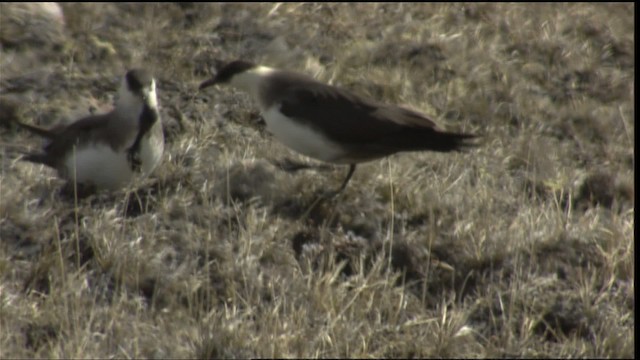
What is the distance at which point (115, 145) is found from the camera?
6160 millimetres

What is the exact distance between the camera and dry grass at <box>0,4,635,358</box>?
523cm

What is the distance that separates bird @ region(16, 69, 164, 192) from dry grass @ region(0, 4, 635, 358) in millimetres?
130

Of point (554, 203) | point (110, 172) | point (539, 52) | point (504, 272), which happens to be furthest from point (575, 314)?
point (539, 52)

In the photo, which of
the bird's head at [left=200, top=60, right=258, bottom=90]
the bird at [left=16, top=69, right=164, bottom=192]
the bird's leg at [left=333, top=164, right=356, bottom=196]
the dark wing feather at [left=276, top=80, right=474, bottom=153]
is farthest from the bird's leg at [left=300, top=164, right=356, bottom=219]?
the bird's head at [left=200, top=60, right=258, bottom=90]

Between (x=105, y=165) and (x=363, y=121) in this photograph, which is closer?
(x=105, y=165)

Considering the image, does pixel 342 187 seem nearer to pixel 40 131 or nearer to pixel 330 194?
pixel 330 194

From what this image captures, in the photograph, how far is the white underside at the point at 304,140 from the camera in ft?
21.3

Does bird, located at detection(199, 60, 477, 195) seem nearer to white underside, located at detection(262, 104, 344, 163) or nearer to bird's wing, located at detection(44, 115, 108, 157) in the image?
white underside, located at detection(262, 104, 344, 163)

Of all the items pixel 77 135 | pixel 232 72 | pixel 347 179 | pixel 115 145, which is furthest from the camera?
pixel 232 72

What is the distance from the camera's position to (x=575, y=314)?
5523 millimetres

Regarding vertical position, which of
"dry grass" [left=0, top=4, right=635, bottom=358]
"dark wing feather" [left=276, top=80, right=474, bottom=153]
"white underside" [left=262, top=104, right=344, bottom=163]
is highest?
"dark wing feather" [left=276, top=80, right=474, bottom=153]

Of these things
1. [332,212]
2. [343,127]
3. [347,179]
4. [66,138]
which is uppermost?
[343,127]

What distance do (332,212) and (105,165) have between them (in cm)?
114

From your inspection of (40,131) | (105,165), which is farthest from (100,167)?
(40,131)
